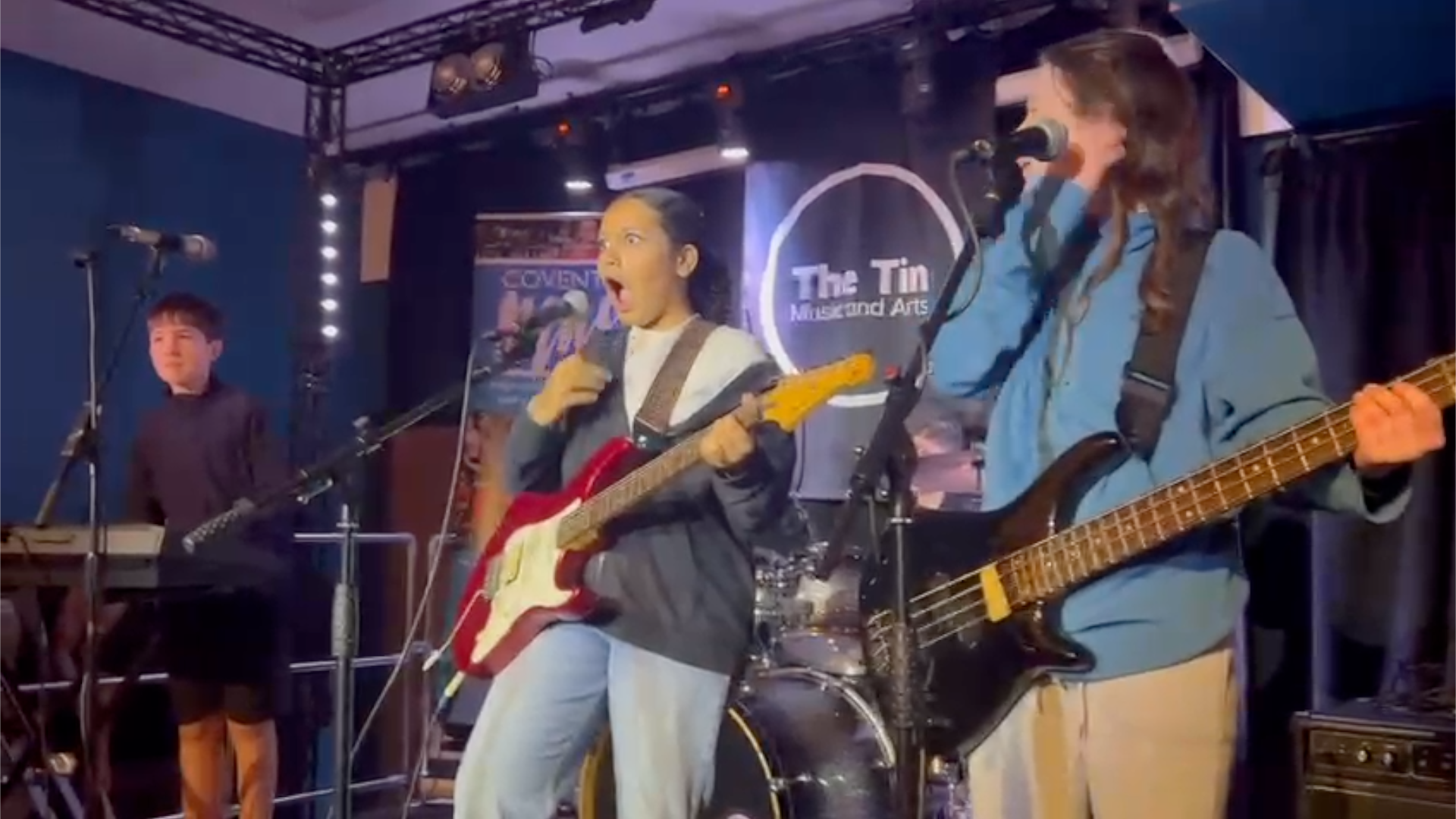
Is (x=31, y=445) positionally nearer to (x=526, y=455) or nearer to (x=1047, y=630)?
(x=526, y=455)

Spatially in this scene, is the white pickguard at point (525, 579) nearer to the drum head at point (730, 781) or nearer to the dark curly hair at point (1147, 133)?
the drum head at point (730, 781)

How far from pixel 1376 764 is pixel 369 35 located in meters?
3.27

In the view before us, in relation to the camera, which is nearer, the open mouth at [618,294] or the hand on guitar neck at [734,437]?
the hand on guitar neck at [734,437]

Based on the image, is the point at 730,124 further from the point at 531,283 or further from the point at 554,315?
the point at 554,315

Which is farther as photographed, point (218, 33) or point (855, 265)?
point (218, 33)

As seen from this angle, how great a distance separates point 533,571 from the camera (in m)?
2.68

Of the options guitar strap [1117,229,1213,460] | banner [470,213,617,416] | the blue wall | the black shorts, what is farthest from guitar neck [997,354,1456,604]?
the blue wall

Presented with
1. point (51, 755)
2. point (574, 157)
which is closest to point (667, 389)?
point (574, 157)

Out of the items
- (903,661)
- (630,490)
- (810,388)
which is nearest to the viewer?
(903,661)

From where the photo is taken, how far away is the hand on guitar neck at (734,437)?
2361 millimetres

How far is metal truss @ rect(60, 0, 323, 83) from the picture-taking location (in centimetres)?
379

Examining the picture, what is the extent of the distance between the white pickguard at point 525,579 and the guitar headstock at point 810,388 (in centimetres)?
50

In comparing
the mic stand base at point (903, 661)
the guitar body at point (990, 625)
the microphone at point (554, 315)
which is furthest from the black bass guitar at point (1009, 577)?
the microphone at point (554, 315)

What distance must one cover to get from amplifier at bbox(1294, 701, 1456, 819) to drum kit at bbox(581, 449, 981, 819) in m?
0.75
